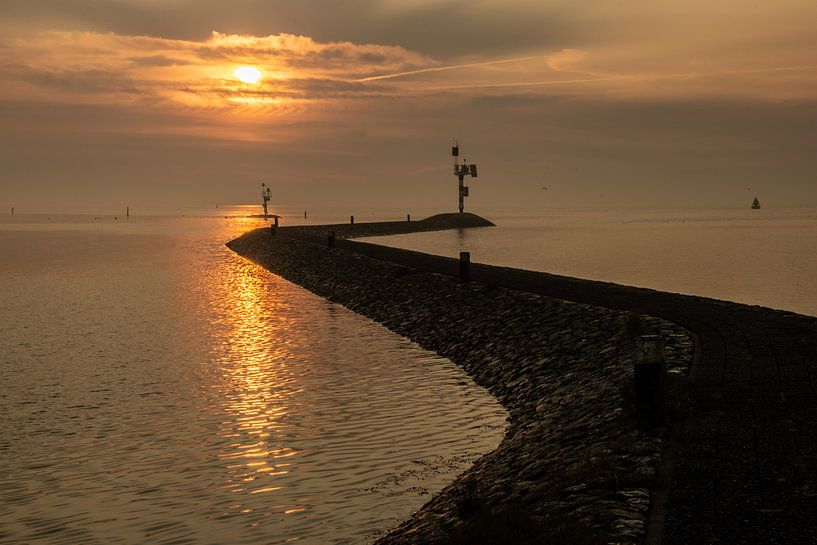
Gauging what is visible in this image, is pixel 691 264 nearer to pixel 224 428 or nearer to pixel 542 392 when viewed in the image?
pixel 542 392

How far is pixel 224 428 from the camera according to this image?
53.5ft

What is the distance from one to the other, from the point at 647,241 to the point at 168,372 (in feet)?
355

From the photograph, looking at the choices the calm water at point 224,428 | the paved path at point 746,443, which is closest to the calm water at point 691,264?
the paved path at point 746,443

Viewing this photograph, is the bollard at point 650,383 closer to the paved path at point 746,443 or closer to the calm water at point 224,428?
the paved path at point 746,443

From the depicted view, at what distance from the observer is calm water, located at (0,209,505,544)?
37.6ft

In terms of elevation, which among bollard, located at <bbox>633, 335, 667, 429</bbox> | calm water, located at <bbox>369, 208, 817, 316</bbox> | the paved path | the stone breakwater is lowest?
calm water, located at <bbox>369, 208, 817, 316</bbox>

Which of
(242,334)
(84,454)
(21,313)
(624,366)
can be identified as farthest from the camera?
(21,313)

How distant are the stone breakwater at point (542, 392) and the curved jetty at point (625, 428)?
0.12 feet

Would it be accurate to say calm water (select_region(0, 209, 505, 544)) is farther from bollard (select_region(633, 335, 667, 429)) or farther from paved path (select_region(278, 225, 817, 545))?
paved path (select_region(278, 225, 817, 545))

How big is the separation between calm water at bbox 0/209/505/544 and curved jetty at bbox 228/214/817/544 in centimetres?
112

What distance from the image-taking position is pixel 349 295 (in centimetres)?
3984

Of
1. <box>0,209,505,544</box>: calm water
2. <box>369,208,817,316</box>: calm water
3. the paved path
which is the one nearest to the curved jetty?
the paved path

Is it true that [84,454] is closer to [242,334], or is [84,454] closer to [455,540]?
[455,540]

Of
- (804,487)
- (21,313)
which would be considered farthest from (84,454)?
(21,313)
